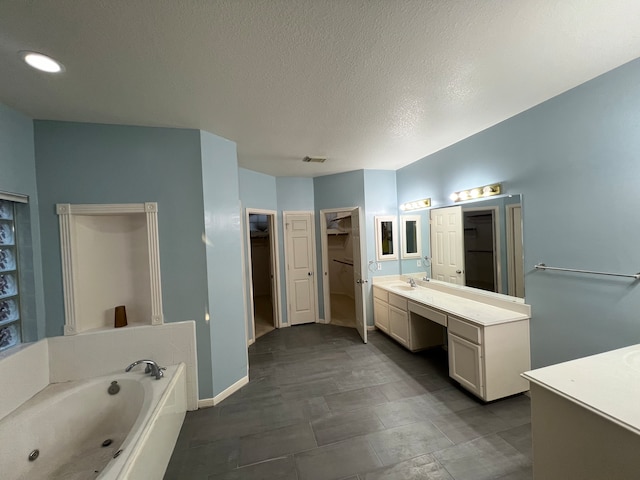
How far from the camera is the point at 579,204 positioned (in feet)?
6.28

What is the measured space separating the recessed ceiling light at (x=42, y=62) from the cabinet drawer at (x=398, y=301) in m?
3.70

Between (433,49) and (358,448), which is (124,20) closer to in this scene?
(433,49)

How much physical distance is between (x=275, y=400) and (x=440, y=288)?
2.51 meters

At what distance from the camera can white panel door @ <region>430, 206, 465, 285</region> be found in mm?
3031

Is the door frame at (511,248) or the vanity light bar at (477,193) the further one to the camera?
the vanity light bar at (477,193)

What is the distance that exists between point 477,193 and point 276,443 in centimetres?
309

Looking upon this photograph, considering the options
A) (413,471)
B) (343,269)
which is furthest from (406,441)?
(343,269)

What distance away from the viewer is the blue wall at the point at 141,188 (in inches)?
80.2

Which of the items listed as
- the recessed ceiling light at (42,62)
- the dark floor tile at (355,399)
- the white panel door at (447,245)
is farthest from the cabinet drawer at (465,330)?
the recessed ceiling light at (42,62)

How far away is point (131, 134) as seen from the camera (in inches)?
85.8

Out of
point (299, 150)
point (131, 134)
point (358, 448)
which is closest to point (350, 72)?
point (299, 150)

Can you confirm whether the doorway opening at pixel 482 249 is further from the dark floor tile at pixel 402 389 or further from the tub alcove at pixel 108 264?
the tub alcove at pixel 108 264

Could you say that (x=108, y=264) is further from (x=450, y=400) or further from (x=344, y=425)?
(x=450, y=400)

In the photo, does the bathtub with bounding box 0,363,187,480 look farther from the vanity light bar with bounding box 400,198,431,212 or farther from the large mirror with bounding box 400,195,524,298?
the vanity light bar with bounding box 400,198,431,212
